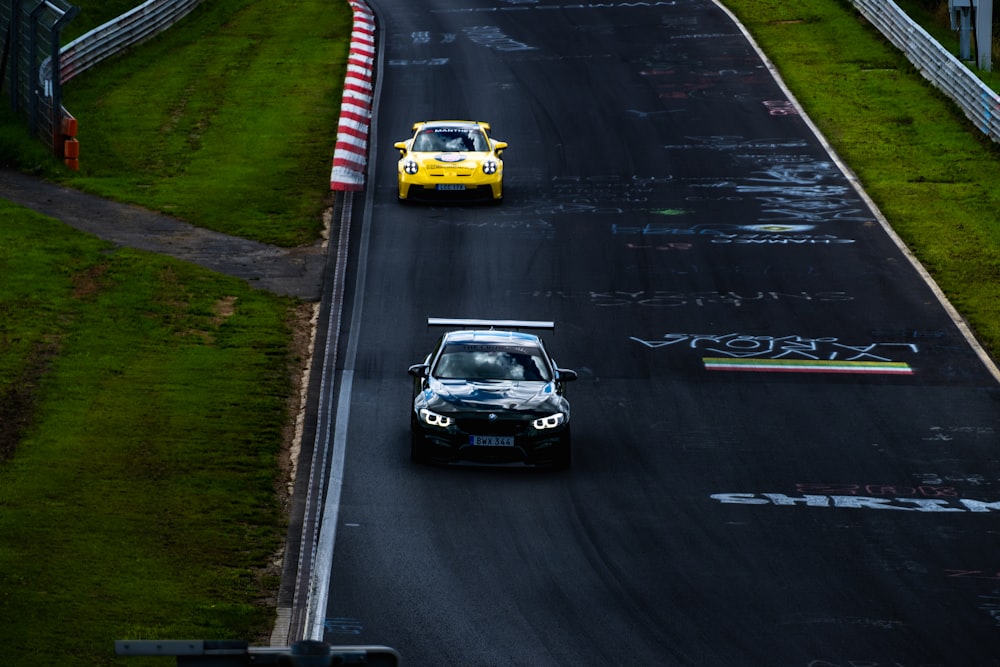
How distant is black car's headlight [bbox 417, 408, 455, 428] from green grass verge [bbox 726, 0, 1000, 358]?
32.3 ft

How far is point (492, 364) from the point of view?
62.5 ft

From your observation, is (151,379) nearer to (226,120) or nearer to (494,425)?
(494,425)

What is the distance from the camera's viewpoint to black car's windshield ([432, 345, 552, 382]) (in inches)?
742

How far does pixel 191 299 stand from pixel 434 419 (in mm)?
8537

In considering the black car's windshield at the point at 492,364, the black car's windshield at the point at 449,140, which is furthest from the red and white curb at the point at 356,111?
the black car's windshield at the point at 492,364

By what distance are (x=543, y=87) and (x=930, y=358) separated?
20887 mm

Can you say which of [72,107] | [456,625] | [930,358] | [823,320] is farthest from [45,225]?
[456,625]

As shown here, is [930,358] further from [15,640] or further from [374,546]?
[15,640]

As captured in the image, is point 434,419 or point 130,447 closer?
point 434,419

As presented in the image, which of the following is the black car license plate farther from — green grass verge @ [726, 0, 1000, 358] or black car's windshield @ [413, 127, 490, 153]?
black car's windshield @ [413, 127, 490, 153]

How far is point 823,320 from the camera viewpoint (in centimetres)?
2477

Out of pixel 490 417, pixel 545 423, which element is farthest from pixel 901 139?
pixel 490 417

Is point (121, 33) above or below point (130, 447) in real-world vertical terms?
below

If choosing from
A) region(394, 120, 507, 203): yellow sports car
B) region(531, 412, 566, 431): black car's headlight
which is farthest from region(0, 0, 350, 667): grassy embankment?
region(531, 412, 566, 431): black car's headlight
